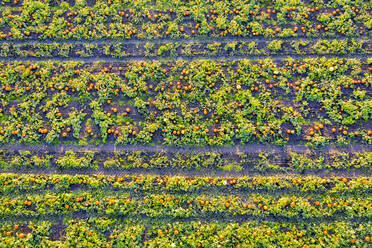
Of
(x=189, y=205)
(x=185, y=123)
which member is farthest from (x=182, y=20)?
(x=189, y=205)

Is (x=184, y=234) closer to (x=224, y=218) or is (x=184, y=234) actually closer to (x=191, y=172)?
(x=224, y=218)

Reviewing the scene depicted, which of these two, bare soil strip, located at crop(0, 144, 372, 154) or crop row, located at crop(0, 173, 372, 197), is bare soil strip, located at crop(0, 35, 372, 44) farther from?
crop row, located at crop(0, 173, 372, 197)

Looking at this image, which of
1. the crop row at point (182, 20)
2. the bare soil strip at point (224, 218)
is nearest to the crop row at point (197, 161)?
the bare soil strip at point (224, 218)

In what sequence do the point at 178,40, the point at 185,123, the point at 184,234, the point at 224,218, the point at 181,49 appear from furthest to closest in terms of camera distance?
the point at 178,40, the point at 181,49, the point at 185,123, the point at 224,218, the point at 184,234

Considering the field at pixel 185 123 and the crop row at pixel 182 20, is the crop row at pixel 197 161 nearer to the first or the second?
the field at pixel 185 123

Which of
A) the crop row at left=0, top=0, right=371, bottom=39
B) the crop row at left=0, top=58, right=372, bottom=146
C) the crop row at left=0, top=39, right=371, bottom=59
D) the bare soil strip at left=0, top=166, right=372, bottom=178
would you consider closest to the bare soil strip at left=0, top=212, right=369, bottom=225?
the bare soil strip at left=0, top=166, right=372, bottom=178
